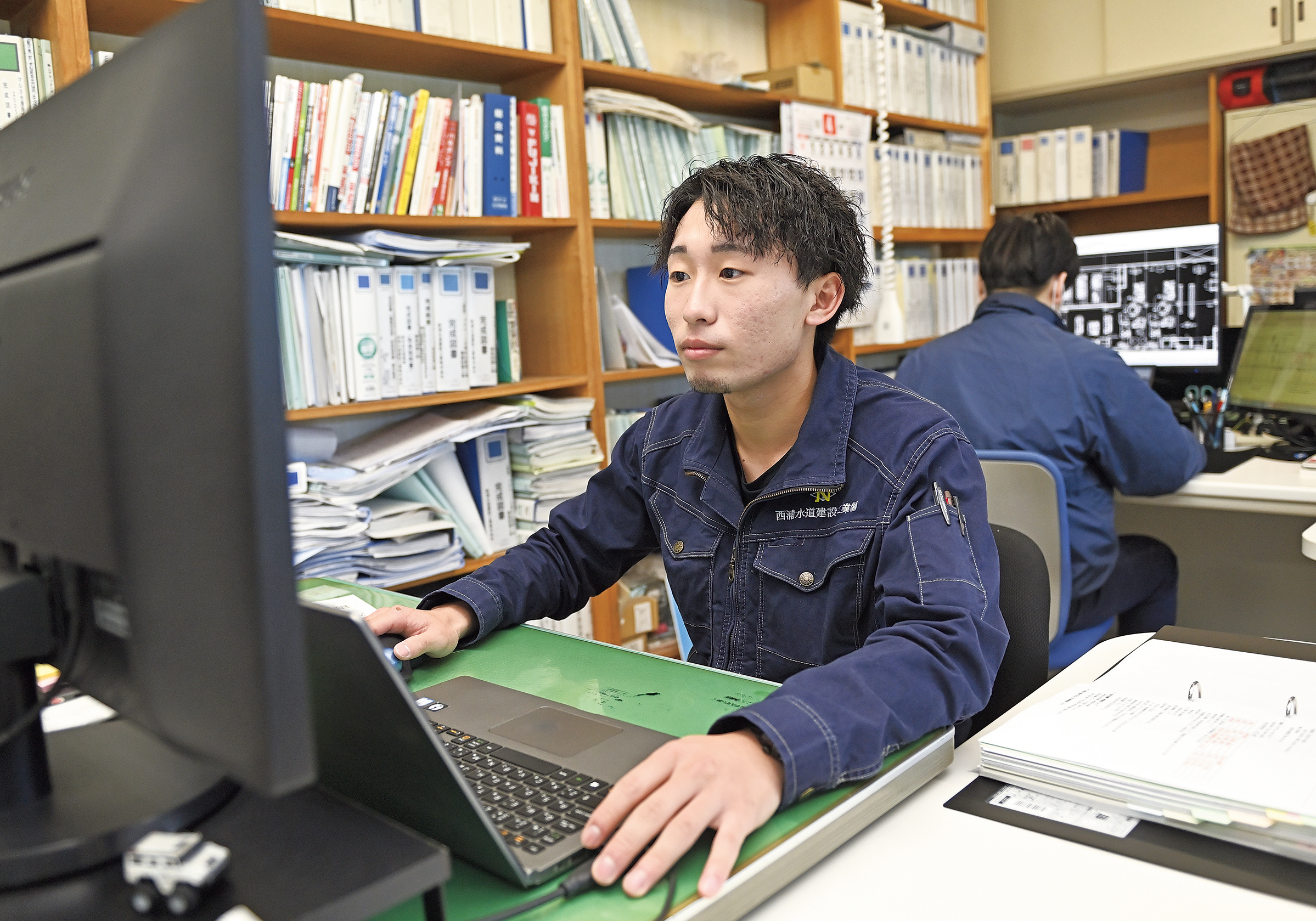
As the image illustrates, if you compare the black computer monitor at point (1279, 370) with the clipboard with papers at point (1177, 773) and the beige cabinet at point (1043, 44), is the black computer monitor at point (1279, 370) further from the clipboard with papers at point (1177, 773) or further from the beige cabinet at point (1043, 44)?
the clipboard with papers at point (1177, 773)

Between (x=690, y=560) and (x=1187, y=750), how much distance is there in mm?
650

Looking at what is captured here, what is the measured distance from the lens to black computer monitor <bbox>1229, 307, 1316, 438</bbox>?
251 centimetres

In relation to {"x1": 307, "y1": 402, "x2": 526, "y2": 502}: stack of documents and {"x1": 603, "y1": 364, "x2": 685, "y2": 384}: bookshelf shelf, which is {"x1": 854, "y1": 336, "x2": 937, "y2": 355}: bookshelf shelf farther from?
{"x1": 307, "y1": 402, "x2": 526, "y2": 502}: stack of documents

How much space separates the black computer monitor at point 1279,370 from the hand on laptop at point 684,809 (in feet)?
7.86

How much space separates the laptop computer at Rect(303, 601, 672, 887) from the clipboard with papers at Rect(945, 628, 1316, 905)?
0.97 feet

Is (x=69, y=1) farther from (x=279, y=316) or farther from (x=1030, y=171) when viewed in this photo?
(x=1030, y=171)

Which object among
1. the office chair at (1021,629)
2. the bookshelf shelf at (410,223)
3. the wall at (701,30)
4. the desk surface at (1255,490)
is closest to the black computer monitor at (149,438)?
the office chair at (1021,629)

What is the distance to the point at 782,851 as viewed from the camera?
681 mm

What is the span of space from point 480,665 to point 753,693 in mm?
309

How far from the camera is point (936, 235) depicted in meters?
3.76

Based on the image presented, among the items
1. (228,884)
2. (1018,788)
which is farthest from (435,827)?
(1018,788)

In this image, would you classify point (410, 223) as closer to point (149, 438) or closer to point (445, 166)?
point (445, 166)

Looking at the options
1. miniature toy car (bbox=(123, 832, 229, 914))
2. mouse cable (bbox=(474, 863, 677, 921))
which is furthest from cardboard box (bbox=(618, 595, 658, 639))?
miniature toy car (bbox=(123, 832, 229, 914))

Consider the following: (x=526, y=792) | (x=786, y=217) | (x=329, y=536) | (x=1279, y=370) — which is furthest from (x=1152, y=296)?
(x=526, y=792)
